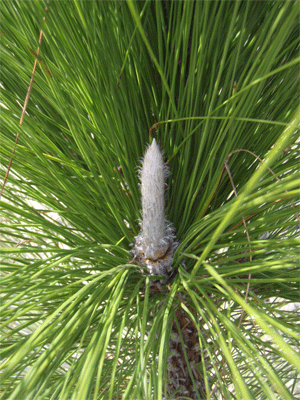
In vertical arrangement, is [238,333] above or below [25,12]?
below

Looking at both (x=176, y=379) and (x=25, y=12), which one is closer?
(x=25, y=12)

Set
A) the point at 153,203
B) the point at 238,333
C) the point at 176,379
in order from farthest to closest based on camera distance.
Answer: the point at 176,379 < the point at 153,203 < the point at 238,333

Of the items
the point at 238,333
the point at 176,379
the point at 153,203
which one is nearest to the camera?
the point at 238,333

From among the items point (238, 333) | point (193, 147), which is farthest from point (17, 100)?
point (238, 333)

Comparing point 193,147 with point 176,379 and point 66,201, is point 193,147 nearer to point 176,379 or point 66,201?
point 66,201

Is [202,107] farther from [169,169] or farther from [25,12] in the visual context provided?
[25,12]

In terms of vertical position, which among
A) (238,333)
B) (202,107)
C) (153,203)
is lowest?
(238,333)
